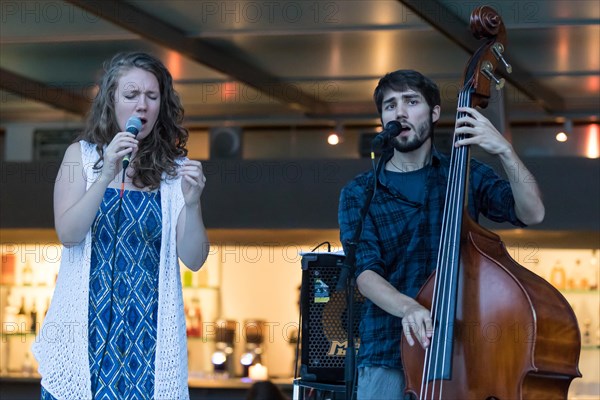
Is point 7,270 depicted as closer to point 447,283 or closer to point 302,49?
point 302,49

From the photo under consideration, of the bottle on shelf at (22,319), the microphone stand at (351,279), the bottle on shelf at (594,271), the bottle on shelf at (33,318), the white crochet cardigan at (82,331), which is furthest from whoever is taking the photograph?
the bottle on shelf at (22,319)

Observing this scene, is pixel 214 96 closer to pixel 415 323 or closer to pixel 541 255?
pixel 541 255

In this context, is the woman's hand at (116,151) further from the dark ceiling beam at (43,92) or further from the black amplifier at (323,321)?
the dark ceiling beam at (43,92)

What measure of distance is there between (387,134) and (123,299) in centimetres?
74

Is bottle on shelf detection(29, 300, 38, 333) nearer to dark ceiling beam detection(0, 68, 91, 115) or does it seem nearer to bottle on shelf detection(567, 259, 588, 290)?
dark ceiling beam detection(0, 68, 91, 115)

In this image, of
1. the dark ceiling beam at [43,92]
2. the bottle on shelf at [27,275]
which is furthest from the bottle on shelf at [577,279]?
the bottle on shelf at [27,275]

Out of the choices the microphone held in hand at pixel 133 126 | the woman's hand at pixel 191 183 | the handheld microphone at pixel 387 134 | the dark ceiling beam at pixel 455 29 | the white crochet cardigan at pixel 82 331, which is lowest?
the white crochet cardigan at pixel 82 331

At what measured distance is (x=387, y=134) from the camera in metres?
2.43

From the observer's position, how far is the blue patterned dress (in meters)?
2.09

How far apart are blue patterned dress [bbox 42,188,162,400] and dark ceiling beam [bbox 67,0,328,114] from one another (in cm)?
305

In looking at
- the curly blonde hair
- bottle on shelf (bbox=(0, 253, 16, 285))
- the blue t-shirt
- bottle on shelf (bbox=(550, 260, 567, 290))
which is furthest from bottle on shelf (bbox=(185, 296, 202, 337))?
the curly blonde hair

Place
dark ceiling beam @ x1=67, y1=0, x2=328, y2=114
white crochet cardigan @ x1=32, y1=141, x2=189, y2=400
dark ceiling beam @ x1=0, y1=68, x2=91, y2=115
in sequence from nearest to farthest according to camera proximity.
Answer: white crochet cardigan @ x1=32, y1=141, x2=189, y2=400 → dark ceiling beam @ x1=67, y1=0, x2=328, y2=114 → dark ceiling beam @ x1=0, y1=68, x2=91, y2=115

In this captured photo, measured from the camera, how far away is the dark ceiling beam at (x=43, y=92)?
23.7ft

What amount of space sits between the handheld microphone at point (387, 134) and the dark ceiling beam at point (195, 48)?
291 centimetres
